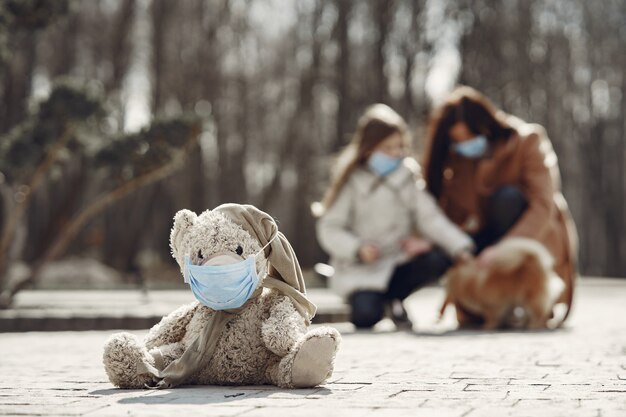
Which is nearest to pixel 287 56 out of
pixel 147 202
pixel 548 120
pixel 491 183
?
pixel 147 202

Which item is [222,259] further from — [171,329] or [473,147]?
[473,147]

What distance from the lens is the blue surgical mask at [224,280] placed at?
4.61m

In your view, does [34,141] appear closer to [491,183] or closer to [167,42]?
[491,183]

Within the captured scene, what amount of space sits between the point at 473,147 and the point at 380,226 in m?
1.01

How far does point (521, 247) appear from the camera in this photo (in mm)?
8266

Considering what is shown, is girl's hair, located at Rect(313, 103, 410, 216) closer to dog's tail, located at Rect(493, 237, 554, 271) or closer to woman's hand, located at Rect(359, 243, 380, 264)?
woman's hand, located at Rect(359, 243, 380, 264)

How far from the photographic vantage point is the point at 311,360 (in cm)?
437

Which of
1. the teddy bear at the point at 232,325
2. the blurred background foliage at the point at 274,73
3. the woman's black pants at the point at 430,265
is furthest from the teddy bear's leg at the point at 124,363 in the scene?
the blurred background foliage at the point at 274,73

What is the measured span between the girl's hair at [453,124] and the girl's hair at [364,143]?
26 cm

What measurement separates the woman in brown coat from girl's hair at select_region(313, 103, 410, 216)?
40cm

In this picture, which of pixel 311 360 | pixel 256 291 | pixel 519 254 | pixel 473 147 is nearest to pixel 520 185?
pixel 473 147

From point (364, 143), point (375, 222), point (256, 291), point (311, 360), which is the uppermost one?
point (364, 143)

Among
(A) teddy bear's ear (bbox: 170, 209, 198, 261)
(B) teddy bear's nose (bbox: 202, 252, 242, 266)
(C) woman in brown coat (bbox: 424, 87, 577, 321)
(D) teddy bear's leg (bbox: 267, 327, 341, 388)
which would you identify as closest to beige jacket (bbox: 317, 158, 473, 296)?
(C) woman in brown coat (bbox: 424, 87, 577, 321)

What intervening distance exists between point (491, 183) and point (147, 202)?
951 inches
